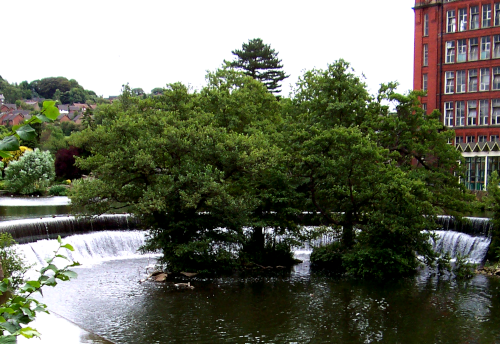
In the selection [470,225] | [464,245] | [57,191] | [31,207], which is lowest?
[464,245]

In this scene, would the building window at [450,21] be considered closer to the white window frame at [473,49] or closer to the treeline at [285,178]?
the white window frame at [473,49]

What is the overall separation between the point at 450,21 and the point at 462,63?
473 cm

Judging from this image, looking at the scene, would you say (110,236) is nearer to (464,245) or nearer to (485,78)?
(464,245)

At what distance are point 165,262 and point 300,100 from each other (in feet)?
36.0

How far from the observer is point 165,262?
2359 cm

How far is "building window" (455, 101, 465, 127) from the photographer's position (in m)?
55.7

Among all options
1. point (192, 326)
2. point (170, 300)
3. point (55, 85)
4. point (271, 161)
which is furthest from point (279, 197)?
point (55, 85)

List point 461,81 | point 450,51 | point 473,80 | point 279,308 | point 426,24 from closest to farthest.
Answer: point 279,308, point 473,80, point 461,81, point 450,51, point 426,24

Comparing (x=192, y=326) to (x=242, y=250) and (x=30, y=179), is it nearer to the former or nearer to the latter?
(x=242, y=250)

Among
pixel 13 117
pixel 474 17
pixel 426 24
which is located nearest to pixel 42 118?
pixel 474 17

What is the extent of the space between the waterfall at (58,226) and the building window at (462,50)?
41.2m

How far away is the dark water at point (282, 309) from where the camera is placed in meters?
15.5

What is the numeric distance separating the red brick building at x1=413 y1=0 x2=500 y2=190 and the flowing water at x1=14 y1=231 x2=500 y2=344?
33.9 meters

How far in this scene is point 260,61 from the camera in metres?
67.9
